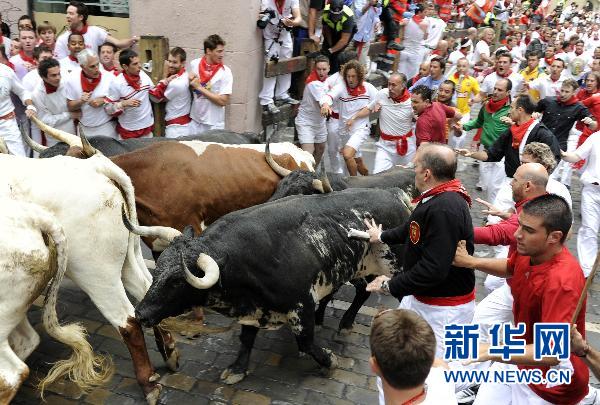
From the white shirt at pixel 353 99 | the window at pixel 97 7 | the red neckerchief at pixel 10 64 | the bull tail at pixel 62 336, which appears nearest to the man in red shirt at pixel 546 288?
the bull tail at pixel 62 336

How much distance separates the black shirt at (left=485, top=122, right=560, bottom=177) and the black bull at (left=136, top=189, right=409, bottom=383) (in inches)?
93.1

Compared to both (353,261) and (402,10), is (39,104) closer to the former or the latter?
(353,261)

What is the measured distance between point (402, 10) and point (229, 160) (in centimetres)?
959

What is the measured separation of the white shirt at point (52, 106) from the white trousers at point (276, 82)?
3487mm

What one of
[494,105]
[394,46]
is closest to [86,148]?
[494,105]

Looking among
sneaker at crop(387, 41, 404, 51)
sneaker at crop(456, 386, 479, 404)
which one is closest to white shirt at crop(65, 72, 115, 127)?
sneaker at crop(456, 386, 479, 404)

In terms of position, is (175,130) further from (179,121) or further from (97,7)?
(97,7)

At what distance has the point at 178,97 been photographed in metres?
8.43

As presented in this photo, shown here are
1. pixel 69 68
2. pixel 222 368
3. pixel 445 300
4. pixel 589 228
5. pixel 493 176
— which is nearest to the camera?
pixel 445 300

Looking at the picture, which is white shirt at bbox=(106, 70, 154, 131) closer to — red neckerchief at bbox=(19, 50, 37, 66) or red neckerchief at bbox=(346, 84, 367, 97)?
red neckerchief at bbox=(19, 50, 37, 66)

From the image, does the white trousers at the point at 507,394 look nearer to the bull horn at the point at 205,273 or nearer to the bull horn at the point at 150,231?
the bull horn at the point at 205,273

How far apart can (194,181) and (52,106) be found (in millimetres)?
3112

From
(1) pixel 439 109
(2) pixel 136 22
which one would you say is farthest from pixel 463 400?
(2) pixel 136 22

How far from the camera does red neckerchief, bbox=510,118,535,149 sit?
6.87 meters
